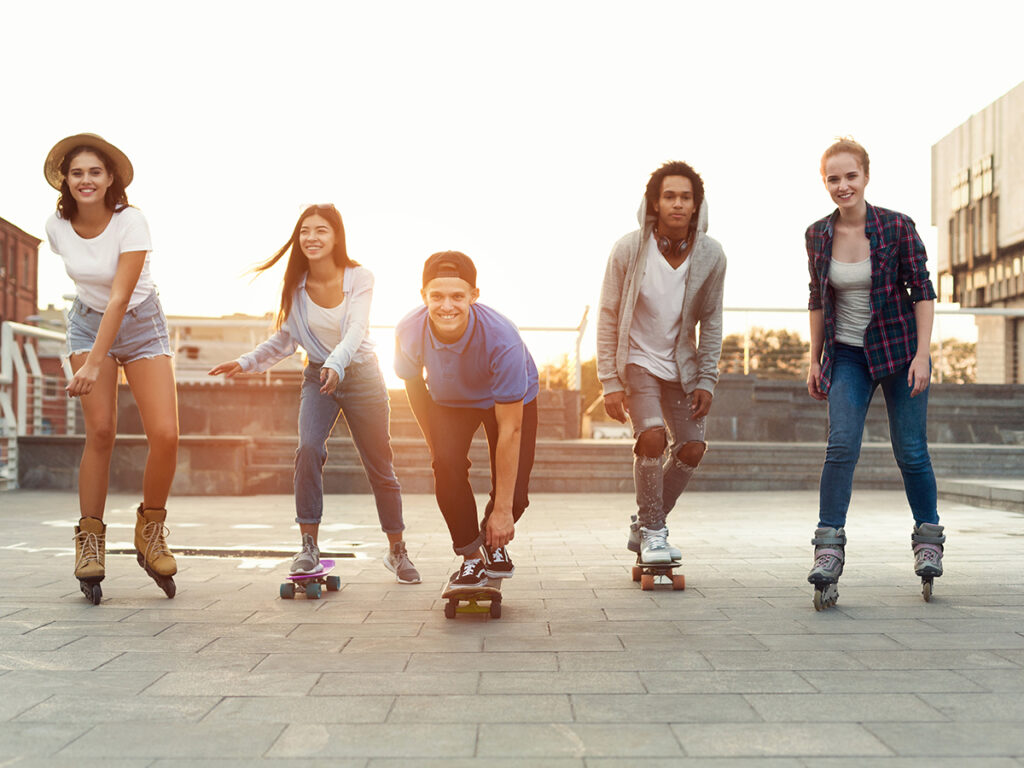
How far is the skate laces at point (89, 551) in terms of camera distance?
4.09 m

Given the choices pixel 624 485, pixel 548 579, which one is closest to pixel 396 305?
pixel 624 485

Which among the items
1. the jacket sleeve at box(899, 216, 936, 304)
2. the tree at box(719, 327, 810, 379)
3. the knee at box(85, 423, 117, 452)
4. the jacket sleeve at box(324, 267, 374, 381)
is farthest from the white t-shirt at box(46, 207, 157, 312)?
the tree at box(719, 327, 810, 379)

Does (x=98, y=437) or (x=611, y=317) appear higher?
(x=611, y=317)

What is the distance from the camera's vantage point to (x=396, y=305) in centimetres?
1566

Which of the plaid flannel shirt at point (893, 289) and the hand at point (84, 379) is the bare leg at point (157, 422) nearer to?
the hand at point (84, 379)

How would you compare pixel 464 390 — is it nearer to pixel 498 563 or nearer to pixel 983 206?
pixel 498 563

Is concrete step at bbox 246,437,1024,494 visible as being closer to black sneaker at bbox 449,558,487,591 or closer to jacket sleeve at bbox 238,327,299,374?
jacket sleeve at bbox 238,327,299,374

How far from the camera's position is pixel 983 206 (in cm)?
3538

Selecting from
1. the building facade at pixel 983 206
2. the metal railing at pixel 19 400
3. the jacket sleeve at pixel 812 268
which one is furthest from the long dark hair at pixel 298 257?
the building facade at pixel 983 206

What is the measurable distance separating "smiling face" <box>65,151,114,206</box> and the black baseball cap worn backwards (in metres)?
1.43

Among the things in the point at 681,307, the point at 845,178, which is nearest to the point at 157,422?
the point at 681,307

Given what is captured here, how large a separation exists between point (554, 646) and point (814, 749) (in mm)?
1201

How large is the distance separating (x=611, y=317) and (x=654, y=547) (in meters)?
1.05

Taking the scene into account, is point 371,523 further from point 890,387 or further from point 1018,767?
point 1018,767
